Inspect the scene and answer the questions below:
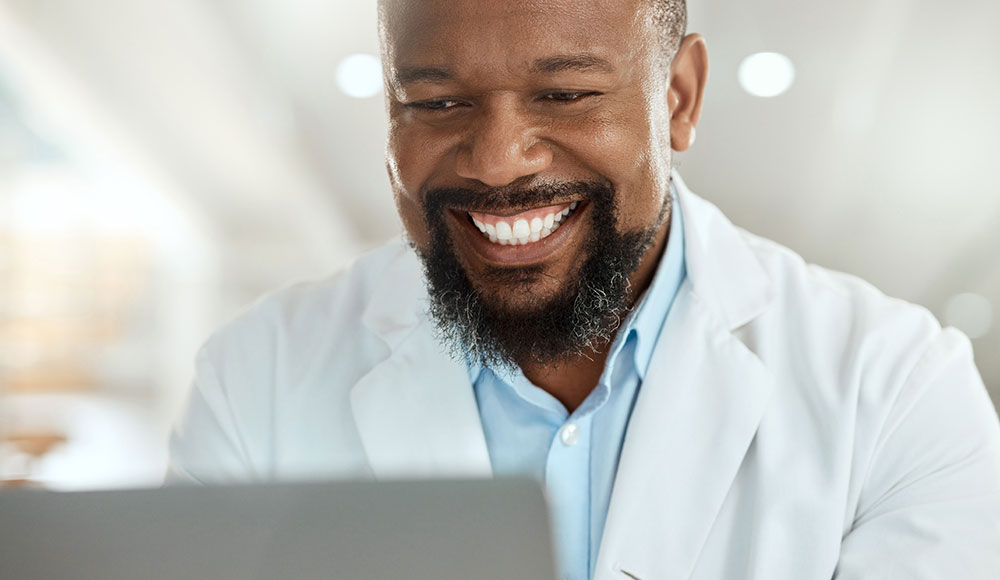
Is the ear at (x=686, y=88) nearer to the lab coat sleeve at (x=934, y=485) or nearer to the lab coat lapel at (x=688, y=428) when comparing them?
the lab coat lapel at (x=688, y=428)

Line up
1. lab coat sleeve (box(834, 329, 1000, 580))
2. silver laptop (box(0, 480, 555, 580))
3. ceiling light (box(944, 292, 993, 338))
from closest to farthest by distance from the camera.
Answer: silver laptop (box(0, 480, 555, 580))
lab coat sleeve (box(834, 329, 1000, 580))
ceiling light (box(944, 292, 993, 338))

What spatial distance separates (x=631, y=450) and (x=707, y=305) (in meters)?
0.21

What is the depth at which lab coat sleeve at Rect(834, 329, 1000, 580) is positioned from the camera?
0.82 m

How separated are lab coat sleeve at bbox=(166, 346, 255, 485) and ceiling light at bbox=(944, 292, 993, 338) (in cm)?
300

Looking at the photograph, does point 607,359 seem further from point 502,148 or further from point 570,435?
point 502,148

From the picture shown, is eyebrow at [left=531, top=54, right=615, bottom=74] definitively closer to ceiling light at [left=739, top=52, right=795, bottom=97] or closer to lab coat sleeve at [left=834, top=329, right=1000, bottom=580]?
lab coat sleeve at [left=834, top=329, right=1000, bottom=580]

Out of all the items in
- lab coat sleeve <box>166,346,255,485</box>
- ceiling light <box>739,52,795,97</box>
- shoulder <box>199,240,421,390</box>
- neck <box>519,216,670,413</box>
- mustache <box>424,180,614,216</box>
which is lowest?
lab coat sleeve <box>166,346,255,485</box>

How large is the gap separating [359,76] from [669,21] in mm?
2252

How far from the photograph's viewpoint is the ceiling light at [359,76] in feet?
10.1

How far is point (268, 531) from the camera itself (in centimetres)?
33

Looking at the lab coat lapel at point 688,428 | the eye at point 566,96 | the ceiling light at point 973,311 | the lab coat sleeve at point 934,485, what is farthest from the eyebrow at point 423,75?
the ceiling light at point 973,311

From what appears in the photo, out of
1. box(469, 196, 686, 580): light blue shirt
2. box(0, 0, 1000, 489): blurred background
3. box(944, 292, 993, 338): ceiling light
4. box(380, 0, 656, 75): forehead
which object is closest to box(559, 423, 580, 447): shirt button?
box(469, 196, 686, 580): light blue shirt

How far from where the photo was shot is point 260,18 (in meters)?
3.13

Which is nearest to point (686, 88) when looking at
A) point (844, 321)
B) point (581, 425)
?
point (844, 321)
